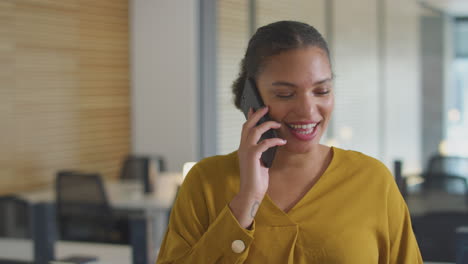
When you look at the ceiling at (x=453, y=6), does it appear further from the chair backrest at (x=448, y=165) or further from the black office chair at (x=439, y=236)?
the black office chair at (x=439, y=236)

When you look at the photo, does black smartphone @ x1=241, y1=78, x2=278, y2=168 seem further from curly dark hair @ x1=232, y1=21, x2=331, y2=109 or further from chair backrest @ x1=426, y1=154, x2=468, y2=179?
chair backrest @ x1=426, y1=154, x2=468, y2=179

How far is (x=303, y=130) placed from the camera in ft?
4.74

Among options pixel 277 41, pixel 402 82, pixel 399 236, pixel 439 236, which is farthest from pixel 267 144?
pixel 402 82

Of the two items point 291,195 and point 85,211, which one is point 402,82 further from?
point 291,195

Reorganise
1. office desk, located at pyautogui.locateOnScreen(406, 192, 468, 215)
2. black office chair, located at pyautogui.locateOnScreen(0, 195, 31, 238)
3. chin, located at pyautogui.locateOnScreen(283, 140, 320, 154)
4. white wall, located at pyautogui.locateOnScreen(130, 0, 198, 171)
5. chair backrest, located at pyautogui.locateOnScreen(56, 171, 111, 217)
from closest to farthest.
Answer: chin, located at pyautogui.locateOnScreen(283, 140, 320, 154)
office desk, located at pyautogui.locateOnScreen(406, 192, 468, 215)
black office chair, located at pyautogui.locateOnScreen(0, 195, 31, 238)
chair backrest, located at pyautogui.locateOnScreen(56, 171, 111, 217)
white wall, located at pyautogui.locateOnScreen(130, 0, 198, 171)

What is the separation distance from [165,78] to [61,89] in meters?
1.43

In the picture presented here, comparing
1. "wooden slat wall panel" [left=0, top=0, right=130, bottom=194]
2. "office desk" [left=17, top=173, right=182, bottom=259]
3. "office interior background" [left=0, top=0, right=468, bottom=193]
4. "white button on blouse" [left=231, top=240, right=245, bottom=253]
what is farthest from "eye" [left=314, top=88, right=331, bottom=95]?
"wooden slat wall panel" [left=0, top=0, right=130, bottom=194]

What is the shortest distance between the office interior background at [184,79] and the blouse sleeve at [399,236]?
1.05 metres

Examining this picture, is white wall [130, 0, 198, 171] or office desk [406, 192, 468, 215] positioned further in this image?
white wall [130, 0, 198, 171]

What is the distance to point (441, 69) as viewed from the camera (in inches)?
162

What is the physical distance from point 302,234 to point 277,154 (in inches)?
8.8

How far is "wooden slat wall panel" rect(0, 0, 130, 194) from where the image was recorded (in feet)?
20.5

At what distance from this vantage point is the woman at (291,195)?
4.54 feet

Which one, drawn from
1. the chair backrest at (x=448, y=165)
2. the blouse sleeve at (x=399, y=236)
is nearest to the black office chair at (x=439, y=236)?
the chair backrest at (x=448, y=165)
